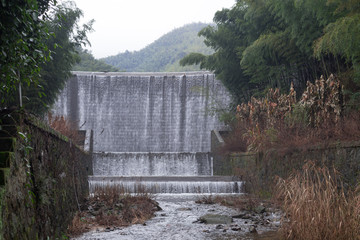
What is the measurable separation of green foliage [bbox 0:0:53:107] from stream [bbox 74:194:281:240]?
8.54ft

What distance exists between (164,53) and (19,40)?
82412 millimetres

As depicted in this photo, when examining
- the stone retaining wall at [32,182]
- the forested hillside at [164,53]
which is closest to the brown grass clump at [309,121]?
the stone retaining wall at [32,182]

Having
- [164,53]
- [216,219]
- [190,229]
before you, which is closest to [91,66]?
[216,219]

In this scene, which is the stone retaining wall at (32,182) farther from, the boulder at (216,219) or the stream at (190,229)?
the boulder at (216,219)

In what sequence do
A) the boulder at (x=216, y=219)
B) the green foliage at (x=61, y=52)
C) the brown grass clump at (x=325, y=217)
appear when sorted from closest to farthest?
the brown grass clump at (x=325, y=217) < the boulder at (x=216, y=219) < the green foliage at (x=61, y=52)

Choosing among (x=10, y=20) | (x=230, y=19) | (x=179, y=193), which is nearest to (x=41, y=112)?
(x=179, y=193)

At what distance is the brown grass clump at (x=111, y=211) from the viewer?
6.07m

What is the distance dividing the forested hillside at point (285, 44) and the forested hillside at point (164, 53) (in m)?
46.3

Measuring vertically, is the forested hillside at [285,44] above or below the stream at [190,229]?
above

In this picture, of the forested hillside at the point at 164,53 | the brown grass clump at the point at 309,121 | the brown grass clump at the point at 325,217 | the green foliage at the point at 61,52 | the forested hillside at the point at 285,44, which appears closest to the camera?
the brown grass clump at the point at 325,217

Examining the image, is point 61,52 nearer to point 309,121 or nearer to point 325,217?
point 309,121

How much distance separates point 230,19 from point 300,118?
31.3 feet

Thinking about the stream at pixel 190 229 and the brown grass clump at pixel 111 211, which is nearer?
the stream at pixel 190 229

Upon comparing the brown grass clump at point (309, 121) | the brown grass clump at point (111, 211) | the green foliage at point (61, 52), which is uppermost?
the green foliage at point (61, 52)
